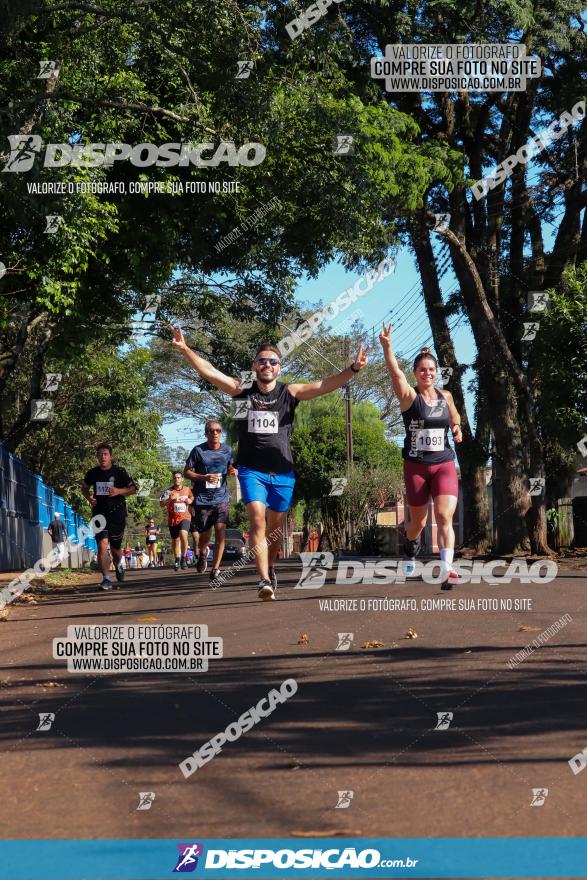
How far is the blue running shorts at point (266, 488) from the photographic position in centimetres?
986

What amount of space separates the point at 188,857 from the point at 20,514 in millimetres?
21684

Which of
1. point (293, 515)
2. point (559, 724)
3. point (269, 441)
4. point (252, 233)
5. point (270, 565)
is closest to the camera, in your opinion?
point (559, 724)

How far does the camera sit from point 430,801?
12.2ft

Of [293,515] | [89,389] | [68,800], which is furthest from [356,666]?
[293,515]

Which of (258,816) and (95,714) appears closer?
(258,816)

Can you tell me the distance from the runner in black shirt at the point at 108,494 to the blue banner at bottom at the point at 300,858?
10.6 metres

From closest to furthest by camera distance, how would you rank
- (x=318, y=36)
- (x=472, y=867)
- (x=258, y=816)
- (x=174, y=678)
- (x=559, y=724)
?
(x=472, y=867), (x=258, y=816), (x=559, y=724), (x=174, y=678), (x=318, y=36)

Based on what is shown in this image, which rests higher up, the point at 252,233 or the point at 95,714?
the point at 252,233

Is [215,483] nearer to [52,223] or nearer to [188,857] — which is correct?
[52,223]

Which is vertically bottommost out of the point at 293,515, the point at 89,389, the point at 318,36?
the point at 293,515

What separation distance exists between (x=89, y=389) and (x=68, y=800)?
35.2 m

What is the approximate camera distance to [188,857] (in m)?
3.33

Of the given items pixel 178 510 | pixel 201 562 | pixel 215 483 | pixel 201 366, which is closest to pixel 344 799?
pixel 201 366

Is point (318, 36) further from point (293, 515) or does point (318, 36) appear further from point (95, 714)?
point (293, 515)
